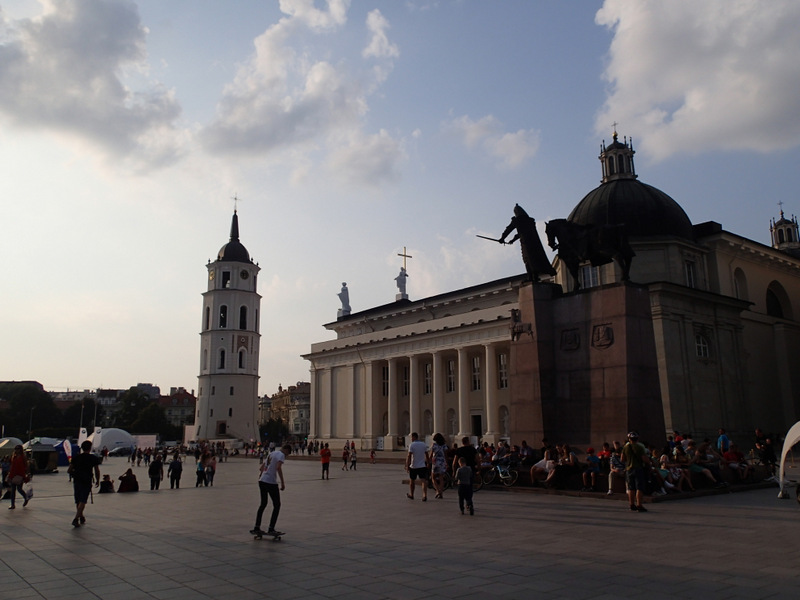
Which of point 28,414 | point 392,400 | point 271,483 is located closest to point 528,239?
point 271,483

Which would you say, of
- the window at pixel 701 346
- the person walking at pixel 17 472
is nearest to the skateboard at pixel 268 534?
the person walking at pixel 17 472

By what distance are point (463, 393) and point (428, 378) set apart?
7.59m

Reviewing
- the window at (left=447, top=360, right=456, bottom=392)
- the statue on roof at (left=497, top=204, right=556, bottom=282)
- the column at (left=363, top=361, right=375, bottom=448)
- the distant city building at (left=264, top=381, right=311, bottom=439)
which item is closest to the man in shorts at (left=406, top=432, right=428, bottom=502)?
the statue on roof at (left=497, top=204, right=556, bottom=282)

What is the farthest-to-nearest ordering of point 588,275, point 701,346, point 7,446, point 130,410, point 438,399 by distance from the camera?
point 130,410 → point 438,399 → point 588,275 → point 701,346 → point 7,446

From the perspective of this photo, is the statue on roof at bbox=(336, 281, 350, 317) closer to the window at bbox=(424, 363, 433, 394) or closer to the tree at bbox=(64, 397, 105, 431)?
the window at bbox=(424, 363, 433, 394)

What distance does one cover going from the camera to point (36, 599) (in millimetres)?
6902

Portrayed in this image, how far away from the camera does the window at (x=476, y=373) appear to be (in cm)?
5567

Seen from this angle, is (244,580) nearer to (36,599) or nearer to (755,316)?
(36,599)

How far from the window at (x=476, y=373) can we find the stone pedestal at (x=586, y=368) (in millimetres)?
37252

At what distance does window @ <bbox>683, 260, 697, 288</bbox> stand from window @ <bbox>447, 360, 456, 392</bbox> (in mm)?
21125

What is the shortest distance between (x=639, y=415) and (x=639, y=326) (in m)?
2.32

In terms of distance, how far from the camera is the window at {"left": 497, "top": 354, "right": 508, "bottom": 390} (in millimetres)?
52844

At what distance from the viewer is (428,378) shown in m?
60.7

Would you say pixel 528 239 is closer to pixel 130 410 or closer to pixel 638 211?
pixel 638 211
